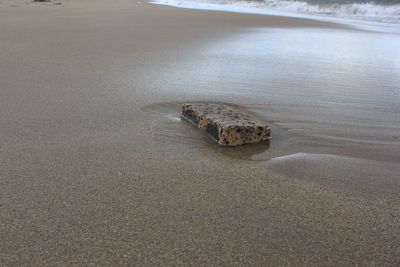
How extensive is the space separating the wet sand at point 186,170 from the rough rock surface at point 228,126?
0.19 feet

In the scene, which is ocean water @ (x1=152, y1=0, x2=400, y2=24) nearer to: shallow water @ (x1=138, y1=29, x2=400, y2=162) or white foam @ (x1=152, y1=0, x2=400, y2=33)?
white foam @ (x1=152, y1=0, x2=400, y2=33)

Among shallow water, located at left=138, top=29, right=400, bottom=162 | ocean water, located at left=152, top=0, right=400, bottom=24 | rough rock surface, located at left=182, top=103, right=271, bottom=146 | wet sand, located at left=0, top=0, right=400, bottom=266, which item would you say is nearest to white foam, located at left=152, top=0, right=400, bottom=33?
ocean water, located at left=152, top=0, right=400, bottom=24

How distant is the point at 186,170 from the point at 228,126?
347 mm

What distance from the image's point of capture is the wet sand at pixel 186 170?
1273 millimetres

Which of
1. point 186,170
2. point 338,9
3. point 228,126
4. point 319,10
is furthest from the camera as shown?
point 319,10

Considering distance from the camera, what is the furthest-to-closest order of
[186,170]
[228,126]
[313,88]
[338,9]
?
[338,9] < [313,88] < [228,126] < [186,170]

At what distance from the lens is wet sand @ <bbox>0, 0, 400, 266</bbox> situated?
1.27 meters

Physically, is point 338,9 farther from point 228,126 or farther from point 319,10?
point 228,126

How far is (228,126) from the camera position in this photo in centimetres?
203

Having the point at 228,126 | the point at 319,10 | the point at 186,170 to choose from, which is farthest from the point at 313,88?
the point at 319,10

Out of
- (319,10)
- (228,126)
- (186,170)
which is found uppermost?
(319,10)

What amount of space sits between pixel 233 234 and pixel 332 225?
0.33 meters

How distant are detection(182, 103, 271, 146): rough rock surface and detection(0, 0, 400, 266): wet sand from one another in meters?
0.06

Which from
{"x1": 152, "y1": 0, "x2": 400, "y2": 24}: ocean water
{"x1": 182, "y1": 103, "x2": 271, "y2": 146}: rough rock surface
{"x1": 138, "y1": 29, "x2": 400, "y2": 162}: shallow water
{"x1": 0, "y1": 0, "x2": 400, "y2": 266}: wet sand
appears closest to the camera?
{"x1": 0, "y1": 0, "x2": 400, "y2": 266}: wet sand
